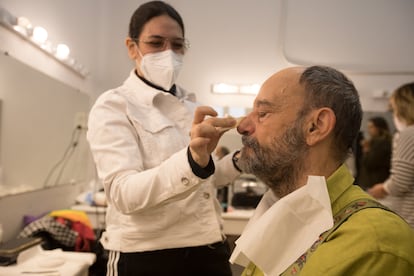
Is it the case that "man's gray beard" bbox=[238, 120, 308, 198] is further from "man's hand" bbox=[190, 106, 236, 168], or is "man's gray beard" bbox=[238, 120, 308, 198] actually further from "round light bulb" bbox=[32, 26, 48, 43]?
"round light bulb" bbox=[32, 26, 48, 43]

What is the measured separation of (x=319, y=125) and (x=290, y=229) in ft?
0.81

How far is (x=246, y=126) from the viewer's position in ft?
3.03

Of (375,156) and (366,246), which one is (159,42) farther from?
(375,156)

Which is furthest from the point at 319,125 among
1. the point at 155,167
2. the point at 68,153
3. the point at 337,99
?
the point at 68,153

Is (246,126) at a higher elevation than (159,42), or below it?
below

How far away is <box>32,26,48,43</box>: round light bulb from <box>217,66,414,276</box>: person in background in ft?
5.58

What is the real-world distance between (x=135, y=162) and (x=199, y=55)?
7.60 feet

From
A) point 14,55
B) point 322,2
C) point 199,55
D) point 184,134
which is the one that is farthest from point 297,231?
point 322,2

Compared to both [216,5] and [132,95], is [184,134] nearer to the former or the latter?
[132,95]

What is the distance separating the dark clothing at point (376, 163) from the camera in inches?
111

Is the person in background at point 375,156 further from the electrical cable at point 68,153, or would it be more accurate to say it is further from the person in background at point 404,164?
the electrical cable at point 68,153

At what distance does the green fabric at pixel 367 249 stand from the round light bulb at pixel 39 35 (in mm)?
2040

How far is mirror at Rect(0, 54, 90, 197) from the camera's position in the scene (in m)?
1.88

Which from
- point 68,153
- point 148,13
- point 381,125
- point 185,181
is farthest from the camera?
point 381,125
